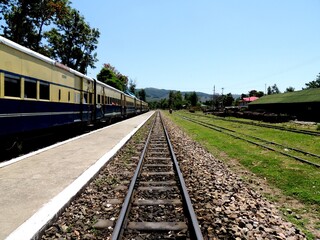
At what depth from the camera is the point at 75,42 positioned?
56188mm

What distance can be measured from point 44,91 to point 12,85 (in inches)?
103

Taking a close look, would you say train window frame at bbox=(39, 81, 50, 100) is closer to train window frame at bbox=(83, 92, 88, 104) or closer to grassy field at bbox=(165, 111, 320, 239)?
train window frame at bbox=(83, 92, 88, 104)

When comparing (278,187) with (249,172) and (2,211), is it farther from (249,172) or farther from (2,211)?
(2,211)

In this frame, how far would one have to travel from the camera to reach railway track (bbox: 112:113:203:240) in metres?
4.64

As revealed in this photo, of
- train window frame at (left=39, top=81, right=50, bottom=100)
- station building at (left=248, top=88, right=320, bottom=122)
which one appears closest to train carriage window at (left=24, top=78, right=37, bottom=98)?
train window frame at (left=39, top=81, right=50, bottom=100)

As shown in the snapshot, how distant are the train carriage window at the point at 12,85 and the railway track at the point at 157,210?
4.54m

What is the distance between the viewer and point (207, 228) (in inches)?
192

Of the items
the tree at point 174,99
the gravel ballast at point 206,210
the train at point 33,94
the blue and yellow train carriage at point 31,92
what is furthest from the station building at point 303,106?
the tree at point 174,99

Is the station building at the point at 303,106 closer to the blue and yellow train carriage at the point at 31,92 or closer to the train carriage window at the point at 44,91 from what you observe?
the blue and yellow train carriage at the point at 31,92

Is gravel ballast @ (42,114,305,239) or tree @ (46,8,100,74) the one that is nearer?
gravel ballast @ (42,114,305,239)

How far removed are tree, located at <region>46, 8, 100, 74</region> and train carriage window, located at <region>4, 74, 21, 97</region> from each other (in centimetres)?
4622

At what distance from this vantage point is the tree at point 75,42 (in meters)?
53.8

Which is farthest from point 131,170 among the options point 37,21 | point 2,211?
point 37,21

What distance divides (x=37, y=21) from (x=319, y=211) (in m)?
37.3
